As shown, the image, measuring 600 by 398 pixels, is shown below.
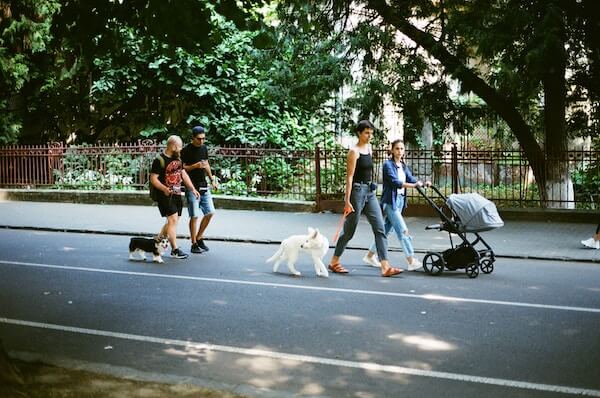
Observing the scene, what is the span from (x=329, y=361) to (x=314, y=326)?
117 cm

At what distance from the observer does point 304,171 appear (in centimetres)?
1817

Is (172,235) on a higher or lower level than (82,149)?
lower

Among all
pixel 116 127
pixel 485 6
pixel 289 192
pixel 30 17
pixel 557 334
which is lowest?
pixel 557 334

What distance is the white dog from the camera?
Answer: 32.1 feet

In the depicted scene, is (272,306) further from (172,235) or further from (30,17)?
(30,17)

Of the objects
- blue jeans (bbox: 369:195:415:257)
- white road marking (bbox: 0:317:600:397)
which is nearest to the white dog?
blue jeans (bbox: 369:195:415:257)

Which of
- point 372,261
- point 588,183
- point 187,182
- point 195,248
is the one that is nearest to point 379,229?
point 372,261

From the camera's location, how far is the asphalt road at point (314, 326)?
588 centimetres

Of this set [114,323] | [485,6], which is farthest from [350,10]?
[114,323]

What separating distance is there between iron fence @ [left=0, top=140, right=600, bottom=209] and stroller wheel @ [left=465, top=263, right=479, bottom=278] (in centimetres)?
646

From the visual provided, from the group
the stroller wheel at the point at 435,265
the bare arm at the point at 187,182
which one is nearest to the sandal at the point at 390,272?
the stroller wheel at the point at 435,265

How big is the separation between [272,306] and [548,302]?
3029mm

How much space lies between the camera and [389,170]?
10.3 meters

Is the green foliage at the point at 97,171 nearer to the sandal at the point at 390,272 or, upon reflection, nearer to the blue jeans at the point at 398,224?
the blue jeans at the point at 398,224
